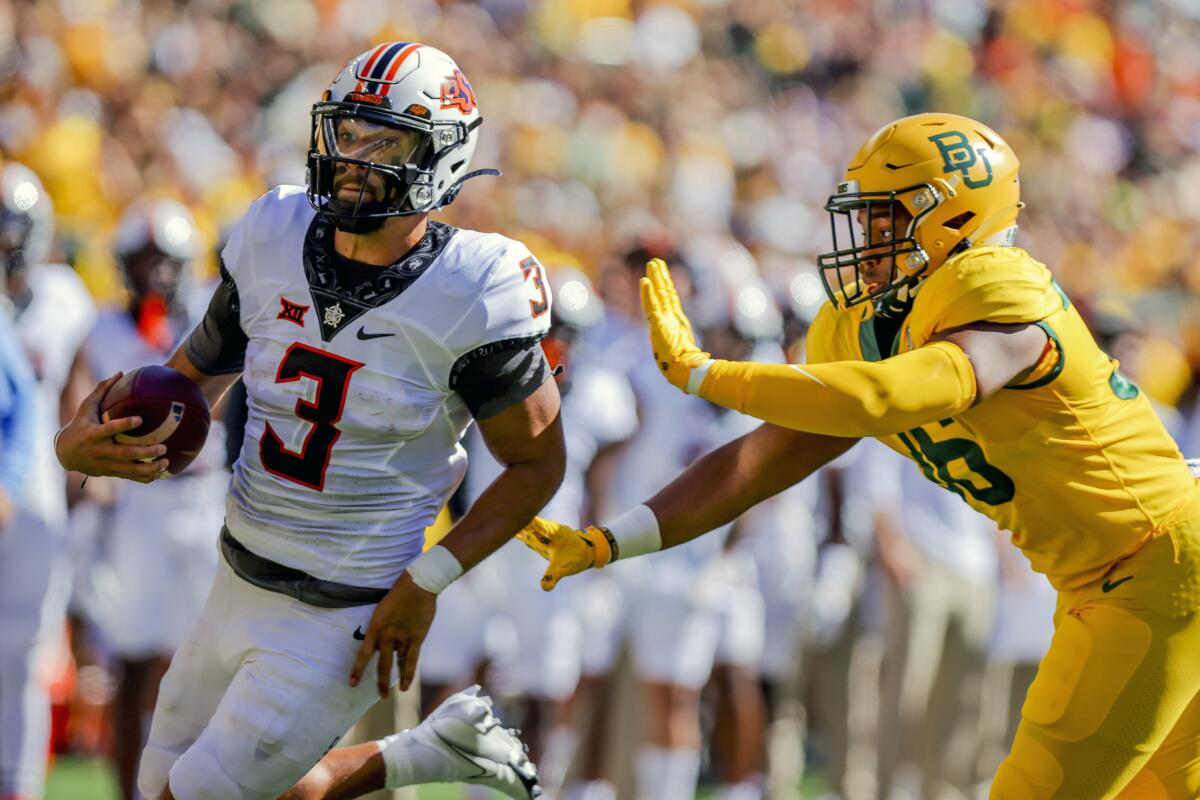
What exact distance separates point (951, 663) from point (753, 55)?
24.1ft

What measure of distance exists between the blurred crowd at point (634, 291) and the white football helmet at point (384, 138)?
2.49 m

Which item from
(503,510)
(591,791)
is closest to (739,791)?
(591,791)

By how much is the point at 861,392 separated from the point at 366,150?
4.16 ft

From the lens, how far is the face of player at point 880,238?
3.89 metres

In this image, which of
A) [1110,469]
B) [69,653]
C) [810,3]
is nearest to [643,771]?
[69,653]

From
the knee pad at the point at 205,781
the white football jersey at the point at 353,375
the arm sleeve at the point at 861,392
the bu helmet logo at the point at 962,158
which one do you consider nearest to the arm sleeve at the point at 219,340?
the white football jersey at the point at 353,375

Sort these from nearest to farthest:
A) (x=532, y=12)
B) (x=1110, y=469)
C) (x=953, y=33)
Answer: (x=1110, y=469) → (x=532, y=12) → (x=953, y=33)

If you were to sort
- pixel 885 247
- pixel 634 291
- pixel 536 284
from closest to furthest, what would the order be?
pixel 885 247
pixel 536 284
pixel 634 291

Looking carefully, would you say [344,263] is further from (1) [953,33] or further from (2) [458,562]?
(1) [953,33]

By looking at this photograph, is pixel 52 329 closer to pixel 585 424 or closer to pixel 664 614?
pixel 585 424

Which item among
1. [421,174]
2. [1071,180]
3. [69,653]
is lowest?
[69,653]

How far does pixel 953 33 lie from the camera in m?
15.3

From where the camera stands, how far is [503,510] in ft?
13.1

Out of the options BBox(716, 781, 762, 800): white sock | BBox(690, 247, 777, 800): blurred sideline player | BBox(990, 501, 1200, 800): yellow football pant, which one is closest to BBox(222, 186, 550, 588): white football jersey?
BBox(990, 501, 1200, 800): yellow football pant
